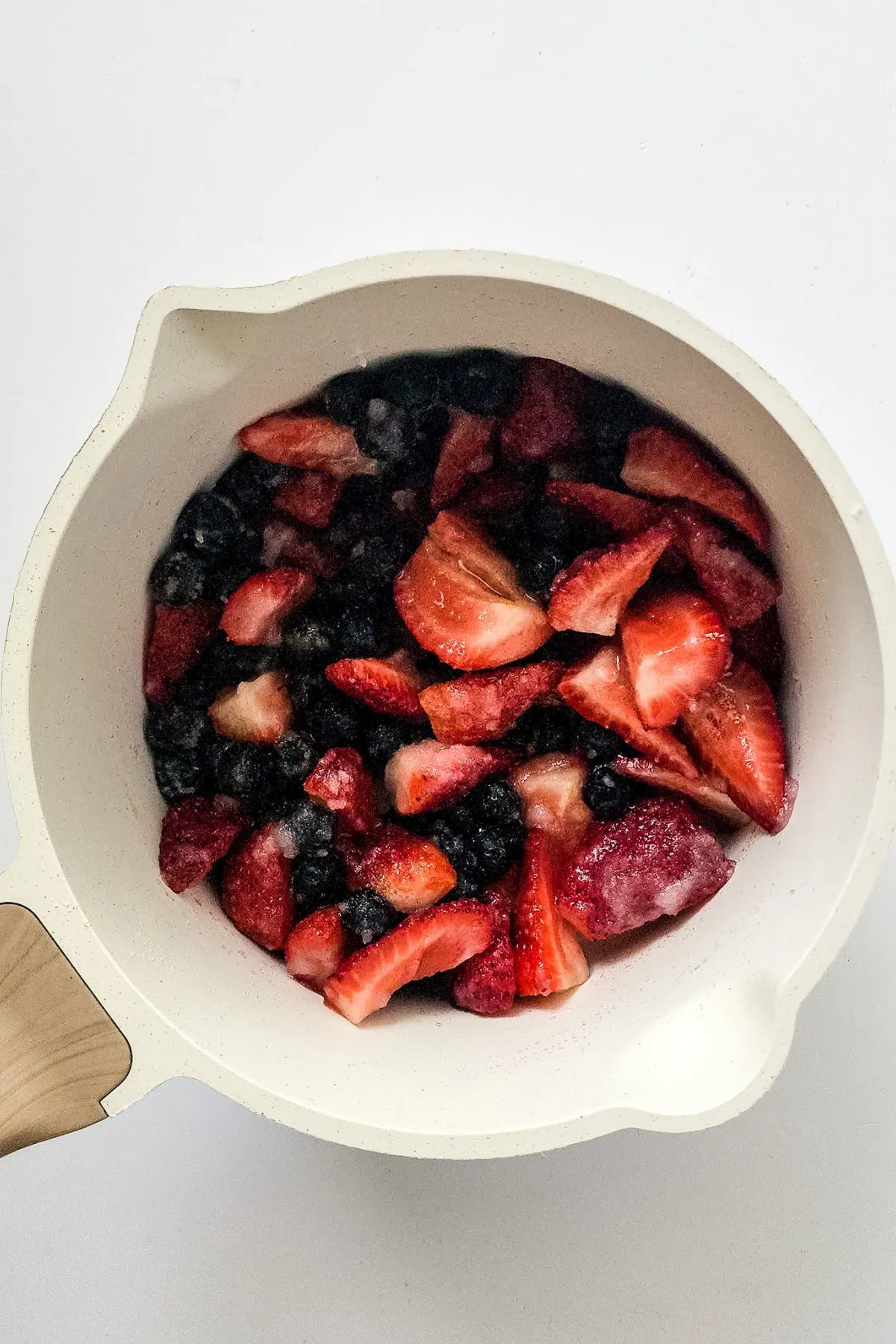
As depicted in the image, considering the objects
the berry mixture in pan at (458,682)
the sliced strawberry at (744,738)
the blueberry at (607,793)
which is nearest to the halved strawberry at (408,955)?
the berry mixture in pan at (458,682)

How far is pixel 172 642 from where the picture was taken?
3.03 ft

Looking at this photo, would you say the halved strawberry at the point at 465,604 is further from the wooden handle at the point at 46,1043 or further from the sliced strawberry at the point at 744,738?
the wooden handle at the point at 46,1043

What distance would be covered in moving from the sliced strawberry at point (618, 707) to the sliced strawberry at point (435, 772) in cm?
10

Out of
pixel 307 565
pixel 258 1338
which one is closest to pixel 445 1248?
pixel 258 1338

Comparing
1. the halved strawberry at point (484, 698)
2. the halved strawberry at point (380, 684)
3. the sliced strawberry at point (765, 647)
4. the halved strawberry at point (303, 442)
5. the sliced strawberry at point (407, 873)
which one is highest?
the sliced strawberry at point (765, 647)

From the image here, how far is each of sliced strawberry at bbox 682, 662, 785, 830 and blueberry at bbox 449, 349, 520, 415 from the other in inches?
11.7

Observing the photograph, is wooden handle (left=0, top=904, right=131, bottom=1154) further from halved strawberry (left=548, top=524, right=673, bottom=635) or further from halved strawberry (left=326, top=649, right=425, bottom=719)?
halved strawberry (left=548, top=524, right=673, bottom=635)

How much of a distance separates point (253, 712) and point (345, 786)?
106 mm

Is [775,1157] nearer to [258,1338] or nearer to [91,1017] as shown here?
[258,1338]

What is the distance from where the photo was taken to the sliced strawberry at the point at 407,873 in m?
0.91

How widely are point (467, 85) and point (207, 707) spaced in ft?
2.00

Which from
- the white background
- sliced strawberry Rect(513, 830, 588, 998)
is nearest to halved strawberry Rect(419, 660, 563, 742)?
sliced strawberry Rect(513, 830, 588, 998)

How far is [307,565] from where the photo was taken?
0.95 m

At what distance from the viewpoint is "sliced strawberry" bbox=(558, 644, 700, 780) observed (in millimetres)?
912
